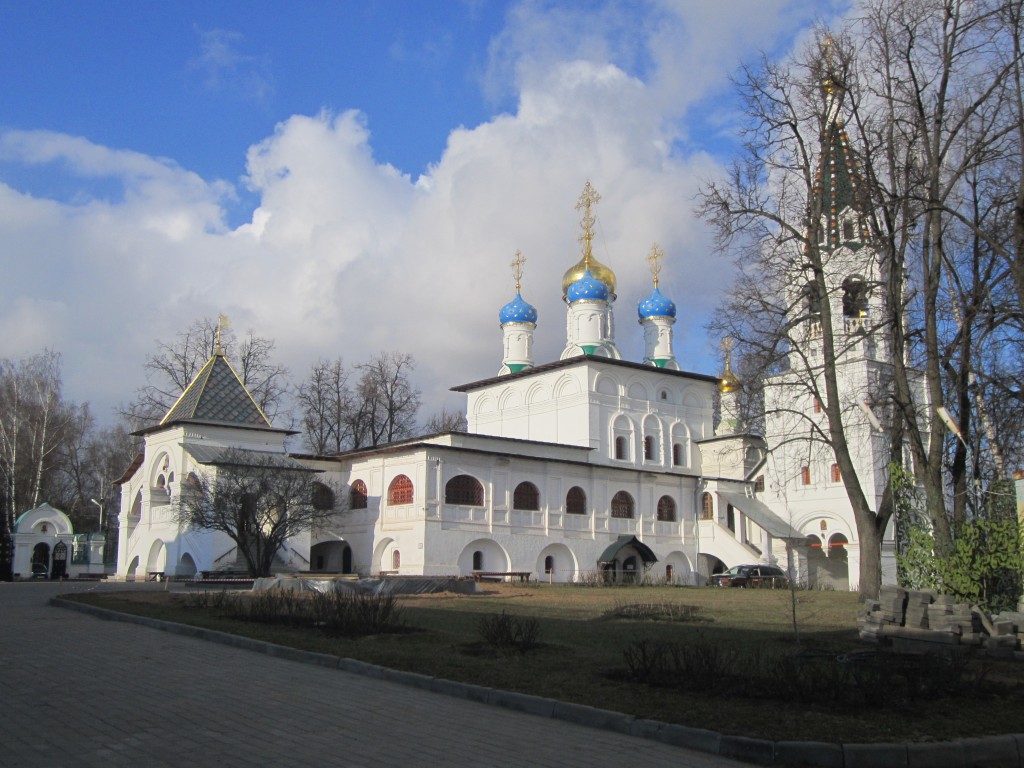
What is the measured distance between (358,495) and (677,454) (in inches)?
639

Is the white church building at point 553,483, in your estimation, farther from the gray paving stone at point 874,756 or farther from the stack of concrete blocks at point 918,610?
Answer: the gray paving stone at point 874,756

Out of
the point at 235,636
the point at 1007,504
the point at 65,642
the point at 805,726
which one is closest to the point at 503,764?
the point at 805,726

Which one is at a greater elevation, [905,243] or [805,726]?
[905,243]

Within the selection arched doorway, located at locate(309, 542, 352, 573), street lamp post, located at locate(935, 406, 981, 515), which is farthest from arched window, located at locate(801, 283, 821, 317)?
arched doorway, located at locate(309, 542, 352, 573)

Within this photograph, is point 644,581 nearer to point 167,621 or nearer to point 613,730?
point 167,621

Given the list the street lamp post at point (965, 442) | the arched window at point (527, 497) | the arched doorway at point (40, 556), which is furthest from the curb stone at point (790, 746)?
the arched doorway at point (40, 556)

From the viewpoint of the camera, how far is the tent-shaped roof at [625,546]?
3862 centimetres

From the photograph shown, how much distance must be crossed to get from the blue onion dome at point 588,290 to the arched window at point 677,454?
794 cm

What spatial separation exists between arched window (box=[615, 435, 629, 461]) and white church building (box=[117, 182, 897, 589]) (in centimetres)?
14

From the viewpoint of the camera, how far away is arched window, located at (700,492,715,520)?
4322 cm

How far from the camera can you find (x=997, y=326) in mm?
15555

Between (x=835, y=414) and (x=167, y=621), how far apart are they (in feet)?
40.9

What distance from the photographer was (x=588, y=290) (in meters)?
46.8

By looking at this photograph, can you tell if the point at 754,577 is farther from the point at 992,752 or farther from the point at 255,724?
the point at 255,724
